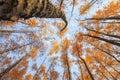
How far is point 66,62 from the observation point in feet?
72.5

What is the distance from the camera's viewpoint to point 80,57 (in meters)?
19.3

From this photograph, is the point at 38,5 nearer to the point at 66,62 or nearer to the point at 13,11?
the point at 13,11

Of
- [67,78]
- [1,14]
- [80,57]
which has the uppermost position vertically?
[1,14]

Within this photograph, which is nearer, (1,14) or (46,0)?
(1,14)

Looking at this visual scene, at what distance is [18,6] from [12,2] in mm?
189

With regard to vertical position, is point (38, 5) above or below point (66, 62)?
above

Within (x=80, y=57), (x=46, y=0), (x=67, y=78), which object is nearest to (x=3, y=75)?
(x=67, y=78)

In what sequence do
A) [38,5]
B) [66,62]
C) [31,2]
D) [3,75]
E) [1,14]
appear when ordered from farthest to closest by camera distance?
1. [66,62]
2. [3,75]
3. [38,5]
4. [31,2]
5. [1,14]

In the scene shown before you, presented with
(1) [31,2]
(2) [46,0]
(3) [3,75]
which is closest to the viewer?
(1) [31,2]

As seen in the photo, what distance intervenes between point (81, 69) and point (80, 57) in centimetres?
136

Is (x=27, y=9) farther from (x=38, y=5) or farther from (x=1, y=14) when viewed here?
(x=1, y=14)

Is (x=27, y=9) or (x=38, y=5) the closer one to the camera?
(x=27, y=9)

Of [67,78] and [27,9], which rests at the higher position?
[27,9]

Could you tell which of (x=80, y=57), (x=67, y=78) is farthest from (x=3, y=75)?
(x=80, y=57)
